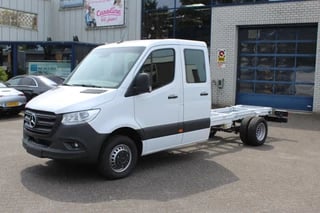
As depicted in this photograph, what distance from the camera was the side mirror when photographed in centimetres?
652

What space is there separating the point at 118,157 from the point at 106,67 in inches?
61.0

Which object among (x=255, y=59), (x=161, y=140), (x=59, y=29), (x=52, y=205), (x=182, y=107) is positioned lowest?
(x=52, y=205)

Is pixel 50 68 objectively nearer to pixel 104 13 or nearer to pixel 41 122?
pixel 104 13

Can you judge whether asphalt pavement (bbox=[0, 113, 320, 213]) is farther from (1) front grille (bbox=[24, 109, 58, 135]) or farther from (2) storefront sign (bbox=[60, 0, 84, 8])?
(2) storefront sign (bbox=[60, 0, 84, 8])

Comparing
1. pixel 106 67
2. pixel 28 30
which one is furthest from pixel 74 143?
pixel 28 30

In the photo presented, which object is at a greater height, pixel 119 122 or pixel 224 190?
pixel 119 122

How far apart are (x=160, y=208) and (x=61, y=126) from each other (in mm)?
1904

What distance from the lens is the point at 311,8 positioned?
15727 millimetres

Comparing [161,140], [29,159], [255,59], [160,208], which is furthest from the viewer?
[255,59]

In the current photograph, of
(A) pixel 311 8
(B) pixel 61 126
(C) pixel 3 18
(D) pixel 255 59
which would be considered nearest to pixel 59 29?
(C) pixel 3 18

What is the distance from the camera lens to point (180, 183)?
6398mm

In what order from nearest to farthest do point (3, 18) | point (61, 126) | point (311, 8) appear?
1. point (61, 126)
2. point (311, 8)
3. point (3, 18)

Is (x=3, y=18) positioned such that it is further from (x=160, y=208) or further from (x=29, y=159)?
(x=160, y=208)

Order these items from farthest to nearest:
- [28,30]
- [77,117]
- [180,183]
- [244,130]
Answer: [28,30], [244,130], [180,183], [77,117]
